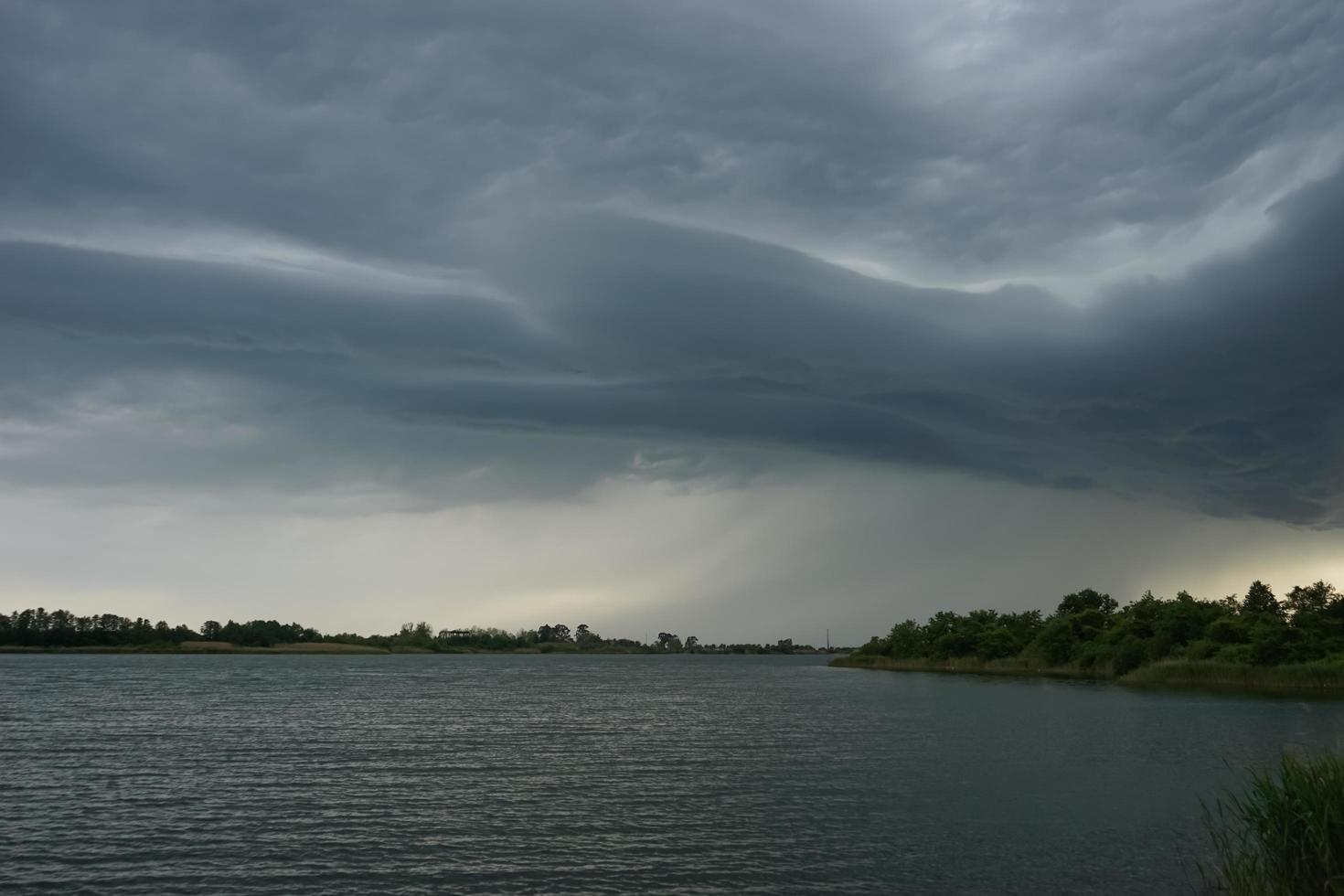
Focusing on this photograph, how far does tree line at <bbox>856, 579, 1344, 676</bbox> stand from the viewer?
107 meters

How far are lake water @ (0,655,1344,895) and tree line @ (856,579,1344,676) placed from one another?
36.7 meters

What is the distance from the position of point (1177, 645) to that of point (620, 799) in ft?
369

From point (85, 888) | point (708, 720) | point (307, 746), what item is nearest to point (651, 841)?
point (85, 888)

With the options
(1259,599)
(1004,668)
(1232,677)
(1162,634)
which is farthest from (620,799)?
(1259,599)

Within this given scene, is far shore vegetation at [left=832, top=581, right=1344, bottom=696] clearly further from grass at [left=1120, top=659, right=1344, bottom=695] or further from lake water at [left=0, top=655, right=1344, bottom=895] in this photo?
lake water at [left=0, top=655, right=1344, bottom=895]

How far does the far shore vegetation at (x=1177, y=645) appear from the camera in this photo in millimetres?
103562

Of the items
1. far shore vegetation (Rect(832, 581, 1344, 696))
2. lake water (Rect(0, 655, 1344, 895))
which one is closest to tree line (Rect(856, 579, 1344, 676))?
far shore vegetation (Rect(832, 581, 1344, 696))

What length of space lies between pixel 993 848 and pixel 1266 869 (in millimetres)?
9553

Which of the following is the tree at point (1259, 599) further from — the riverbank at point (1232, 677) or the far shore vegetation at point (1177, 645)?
the riverbank at point (1232, 677)

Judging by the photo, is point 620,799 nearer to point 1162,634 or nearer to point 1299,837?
point 1299,837

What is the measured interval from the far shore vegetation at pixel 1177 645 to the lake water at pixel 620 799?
33.0 m

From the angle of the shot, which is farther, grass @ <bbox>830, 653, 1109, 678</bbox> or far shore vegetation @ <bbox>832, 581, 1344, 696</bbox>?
grass @ <bbox>830, 653, 1109, 678</bbox>

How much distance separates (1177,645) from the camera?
124062 mm

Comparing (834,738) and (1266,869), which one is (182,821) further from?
(834,738)
